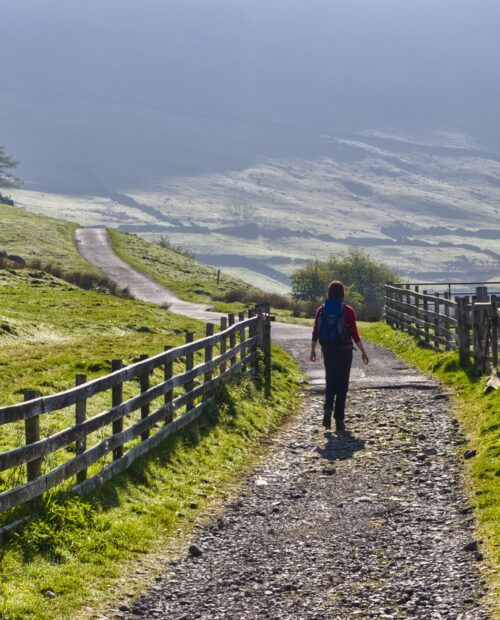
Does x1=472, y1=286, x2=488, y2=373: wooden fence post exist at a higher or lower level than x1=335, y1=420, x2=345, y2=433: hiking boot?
higher

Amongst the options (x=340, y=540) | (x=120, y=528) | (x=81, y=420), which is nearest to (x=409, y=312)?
(x=340, y=540)

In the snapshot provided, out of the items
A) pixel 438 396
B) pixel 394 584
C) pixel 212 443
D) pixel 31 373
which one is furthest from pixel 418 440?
pixel 31 373

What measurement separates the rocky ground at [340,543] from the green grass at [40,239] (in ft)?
179

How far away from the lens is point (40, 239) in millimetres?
84875

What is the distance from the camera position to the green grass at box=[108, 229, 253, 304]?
67.4 metres

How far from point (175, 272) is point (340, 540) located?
70932mm

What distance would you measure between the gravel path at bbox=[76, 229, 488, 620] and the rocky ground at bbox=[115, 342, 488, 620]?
14mm

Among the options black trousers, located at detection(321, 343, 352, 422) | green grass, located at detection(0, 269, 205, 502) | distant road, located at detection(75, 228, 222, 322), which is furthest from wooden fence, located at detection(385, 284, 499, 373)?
distant road, located at detection(75, 228, 222, 322)

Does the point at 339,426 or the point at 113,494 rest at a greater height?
the point at 113,494

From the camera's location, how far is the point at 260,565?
379 inches

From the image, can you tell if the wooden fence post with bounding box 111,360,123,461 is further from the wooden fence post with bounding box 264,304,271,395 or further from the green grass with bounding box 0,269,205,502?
the wooden fence post with bounding box 264,304,271,395

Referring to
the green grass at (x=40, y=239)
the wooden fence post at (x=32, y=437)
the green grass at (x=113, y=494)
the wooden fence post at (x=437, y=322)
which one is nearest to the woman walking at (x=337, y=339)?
the green grass at (x=113, y=494)

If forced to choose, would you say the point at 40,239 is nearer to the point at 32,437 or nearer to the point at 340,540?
the point at 340,540

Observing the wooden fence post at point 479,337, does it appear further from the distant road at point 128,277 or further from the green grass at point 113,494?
the distant road at point 128,277
